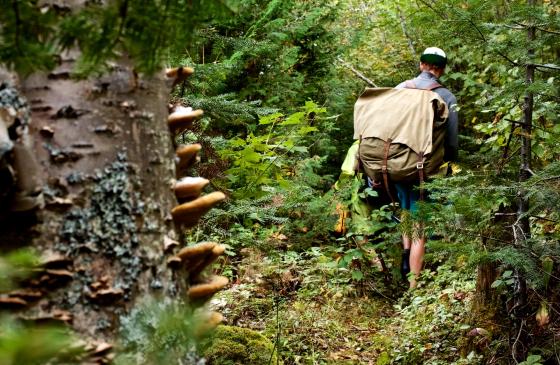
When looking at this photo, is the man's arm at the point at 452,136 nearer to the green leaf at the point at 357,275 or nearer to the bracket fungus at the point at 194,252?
the green leaf at the point at 357,275

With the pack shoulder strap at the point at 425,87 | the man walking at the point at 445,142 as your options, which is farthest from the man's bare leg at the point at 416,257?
the pack shoulder strap at the point at 425,87

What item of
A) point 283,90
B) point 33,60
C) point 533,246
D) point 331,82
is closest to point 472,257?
point 533,246

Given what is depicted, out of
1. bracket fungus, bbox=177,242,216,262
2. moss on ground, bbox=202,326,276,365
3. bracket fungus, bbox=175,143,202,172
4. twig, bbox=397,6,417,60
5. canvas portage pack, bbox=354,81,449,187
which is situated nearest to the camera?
bracket fungus, bbox=177,242,216,262

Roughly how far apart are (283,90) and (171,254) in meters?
6.87

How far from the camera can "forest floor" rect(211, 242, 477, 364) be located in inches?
191

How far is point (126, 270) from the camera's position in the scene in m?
1.56

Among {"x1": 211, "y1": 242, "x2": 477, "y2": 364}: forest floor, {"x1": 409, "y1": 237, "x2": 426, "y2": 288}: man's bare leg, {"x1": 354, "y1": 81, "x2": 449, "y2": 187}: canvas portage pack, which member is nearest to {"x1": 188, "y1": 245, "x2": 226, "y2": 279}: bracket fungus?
{"x1": 211, "y1": 242, "x2": 477, "y2": 364}: forest floor

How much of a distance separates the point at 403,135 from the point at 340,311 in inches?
74.5

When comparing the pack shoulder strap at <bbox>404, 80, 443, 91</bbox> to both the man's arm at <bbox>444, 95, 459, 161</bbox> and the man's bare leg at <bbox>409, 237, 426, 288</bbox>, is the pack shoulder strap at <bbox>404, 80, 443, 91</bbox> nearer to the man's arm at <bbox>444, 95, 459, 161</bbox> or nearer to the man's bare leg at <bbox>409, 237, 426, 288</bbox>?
the man's arm at <bbox>444, 95, 459, 161</bbox>

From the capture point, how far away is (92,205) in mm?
1545

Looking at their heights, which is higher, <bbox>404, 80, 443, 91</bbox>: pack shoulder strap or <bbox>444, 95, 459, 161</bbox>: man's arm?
<bbox>404, 80, 443, 91</bbox>: pack shoulder strap

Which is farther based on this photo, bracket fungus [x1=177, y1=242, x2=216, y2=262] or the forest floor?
the forest floor

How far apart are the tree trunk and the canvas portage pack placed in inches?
188

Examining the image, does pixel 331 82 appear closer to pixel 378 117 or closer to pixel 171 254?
pixel 378 117
